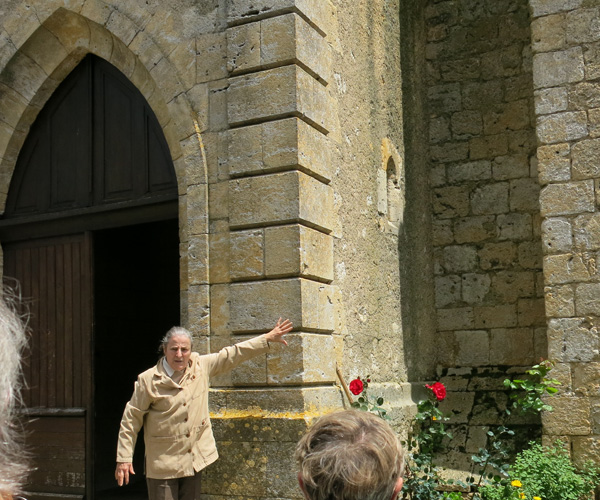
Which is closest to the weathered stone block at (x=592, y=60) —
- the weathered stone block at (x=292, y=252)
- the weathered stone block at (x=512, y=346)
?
the weathered stone block at (x=512, y=346)

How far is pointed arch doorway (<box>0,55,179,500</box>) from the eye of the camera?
20.4ft

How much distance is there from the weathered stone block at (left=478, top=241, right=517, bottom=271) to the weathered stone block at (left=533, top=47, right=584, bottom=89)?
169 cm

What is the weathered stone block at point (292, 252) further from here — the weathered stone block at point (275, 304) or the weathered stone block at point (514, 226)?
the weathered stone block at point (514, 226)

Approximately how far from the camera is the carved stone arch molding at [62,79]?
18.9 ft

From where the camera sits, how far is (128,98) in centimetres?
638

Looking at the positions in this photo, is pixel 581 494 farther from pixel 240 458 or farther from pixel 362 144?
pixel 362 144

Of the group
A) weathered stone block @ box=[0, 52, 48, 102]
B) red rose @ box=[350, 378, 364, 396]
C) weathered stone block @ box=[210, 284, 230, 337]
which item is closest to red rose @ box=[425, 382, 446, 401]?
red rose @ box=[350, 378, 364, 396]

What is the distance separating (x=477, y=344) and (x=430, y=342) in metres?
0.43

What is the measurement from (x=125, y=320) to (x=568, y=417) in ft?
15.8

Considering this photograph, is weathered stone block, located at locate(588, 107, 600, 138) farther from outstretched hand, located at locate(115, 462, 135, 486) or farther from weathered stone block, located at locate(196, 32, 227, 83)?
outstretched hand, located at locate(115, 462, 135, 486)

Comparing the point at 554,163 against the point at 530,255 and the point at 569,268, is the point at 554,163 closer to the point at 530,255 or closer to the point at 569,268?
the point at 569,268

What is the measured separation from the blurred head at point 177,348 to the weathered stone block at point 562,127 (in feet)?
10.5

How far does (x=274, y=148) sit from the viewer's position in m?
5.34

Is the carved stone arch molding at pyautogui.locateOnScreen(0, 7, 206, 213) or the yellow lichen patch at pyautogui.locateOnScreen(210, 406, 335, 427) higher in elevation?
the carved stone arch molding at pyautogui.locateOnScreen(0, 7, 206, 213)
